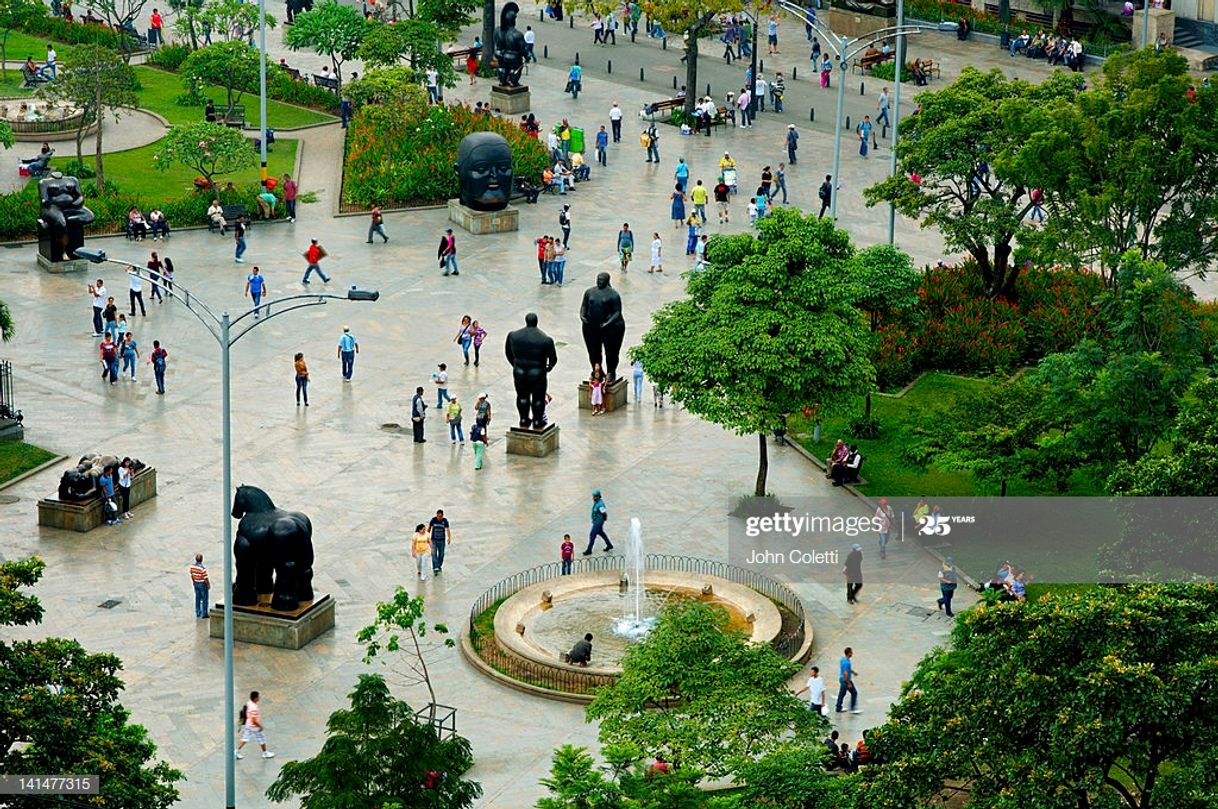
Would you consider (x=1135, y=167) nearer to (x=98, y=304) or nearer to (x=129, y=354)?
(x=129, y=354)

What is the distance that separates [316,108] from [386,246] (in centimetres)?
1750

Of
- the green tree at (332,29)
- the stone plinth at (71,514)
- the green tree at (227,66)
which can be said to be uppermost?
the green tree at (332,29)

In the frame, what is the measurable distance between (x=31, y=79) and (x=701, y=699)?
5853 cm

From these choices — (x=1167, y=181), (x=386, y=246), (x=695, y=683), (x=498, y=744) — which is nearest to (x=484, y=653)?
(x=498, y=744)

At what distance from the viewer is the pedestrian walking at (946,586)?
48.8 meters

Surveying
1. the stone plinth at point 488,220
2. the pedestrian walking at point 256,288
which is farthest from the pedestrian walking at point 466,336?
the stone plinth at point 488,220

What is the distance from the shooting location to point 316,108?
8925 centimetres

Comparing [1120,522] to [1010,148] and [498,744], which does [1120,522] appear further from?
[1010,148]

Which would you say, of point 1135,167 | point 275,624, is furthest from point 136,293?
point 1135,167

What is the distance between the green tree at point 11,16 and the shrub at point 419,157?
18.4 m

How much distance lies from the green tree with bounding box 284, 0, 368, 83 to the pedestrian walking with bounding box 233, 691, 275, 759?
46.2 metres

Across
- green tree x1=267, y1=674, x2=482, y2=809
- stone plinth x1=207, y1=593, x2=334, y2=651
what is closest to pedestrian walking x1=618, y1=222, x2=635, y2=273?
stone plinth x1=207, y1=593, x2=334, y2=651

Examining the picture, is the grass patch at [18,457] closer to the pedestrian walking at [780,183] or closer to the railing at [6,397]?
the railing at [6,397]
